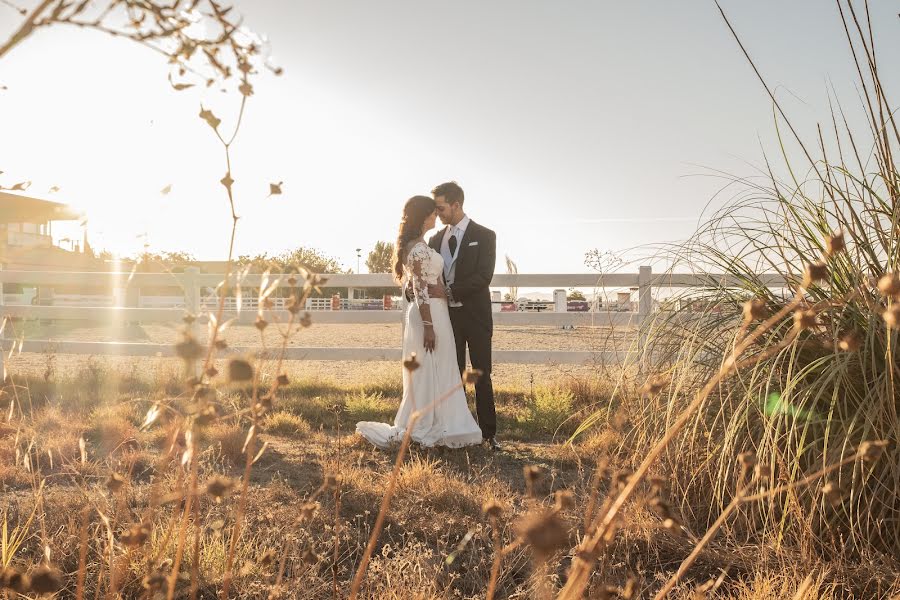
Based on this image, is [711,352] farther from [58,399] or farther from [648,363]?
[58,399]

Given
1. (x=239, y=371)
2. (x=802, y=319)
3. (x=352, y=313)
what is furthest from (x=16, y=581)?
(x=352, y=313)

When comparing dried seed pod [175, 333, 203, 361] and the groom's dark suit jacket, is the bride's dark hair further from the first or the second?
dried seed pod [175, 333, 203, 361]

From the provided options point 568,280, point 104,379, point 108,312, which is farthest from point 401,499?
point 108,312

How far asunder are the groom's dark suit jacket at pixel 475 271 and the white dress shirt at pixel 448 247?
28 millimetres

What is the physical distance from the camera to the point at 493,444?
16.5 ft

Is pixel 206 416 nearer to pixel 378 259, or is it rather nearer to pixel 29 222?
pixel 29 222

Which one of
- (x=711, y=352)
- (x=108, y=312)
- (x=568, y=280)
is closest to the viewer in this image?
(x=711, y=352)

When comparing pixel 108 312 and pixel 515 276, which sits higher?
pixel 515 276

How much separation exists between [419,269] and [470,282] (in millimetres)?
454

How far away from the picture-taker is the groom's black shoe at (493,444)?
499cm

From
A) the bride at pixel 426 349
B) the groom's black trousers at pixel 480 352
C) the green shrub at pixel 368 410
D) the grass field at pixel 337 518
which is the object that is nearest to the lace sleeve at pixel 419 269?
the bride at pixel 426 349

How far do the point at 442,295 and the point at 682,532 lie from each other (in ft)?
9.30

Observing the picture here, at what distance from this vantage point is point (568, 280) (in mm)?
7324

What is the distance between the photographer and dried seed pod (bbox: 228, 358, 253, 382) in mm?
818
